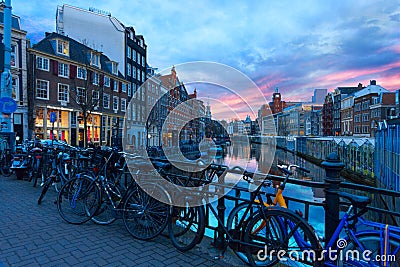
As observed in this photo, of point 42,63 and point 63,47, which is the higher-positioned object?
point 63,47

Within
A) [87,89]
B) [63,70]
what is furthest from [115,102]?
[63,70]

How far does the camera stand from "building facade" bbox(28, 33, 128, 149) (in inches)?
1041

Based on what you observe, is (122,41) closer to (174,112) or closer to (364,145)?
(364,145)

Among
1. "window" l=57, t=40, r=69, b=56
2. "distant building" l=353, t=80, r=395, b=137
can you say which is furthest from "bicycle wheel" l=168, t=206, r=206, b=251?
"distant building" l=353, t=80, r=395, b=137

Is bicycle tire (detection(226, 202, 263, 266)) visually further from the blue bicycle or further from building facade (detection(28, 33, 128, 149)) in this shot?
building facade (detection(28, 33, 128, 149))

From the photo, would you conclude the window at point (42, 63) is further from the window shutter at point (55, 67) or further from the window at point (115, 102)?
the window at point (115, 102)

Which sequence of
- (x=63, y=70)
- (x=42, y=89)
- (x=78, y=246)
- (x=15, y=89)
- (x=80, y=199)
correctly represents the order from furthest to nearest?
(x=63, y=70) < (x=42, y=89) < (x=15, y=89) < (x=80, y=199) < (x=78, y=246)

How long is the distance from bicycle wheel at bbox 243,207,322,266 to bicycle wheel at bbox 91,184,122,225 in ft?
7.25

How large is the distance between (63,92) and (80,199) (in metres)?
28.1

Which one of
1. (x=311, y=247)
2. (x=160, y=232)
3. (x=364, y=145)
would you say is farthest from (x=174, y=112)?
(x=364, y=145)

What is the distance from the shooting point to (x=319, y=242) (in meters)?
2.55

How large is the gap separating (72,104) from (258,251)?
31.1m
